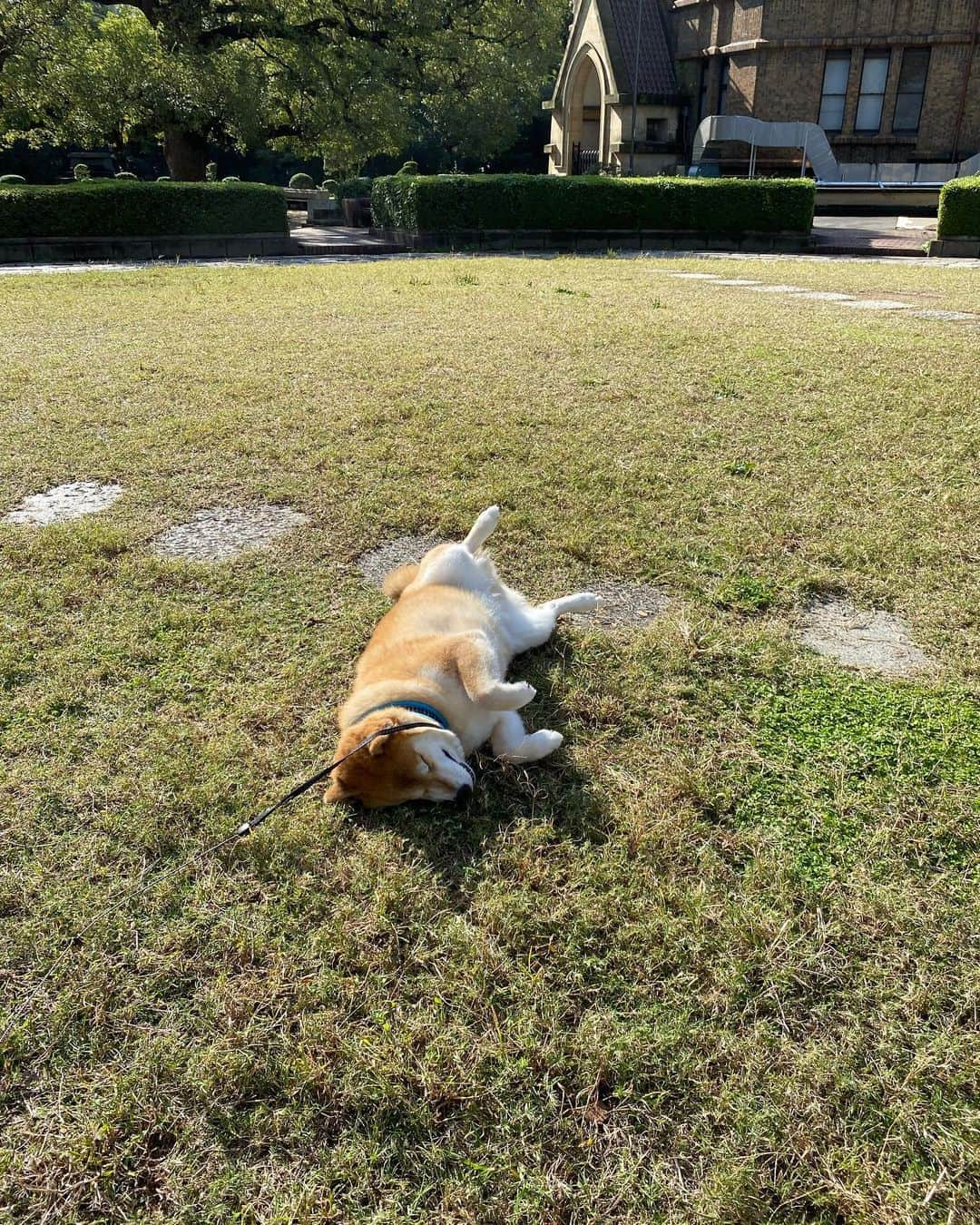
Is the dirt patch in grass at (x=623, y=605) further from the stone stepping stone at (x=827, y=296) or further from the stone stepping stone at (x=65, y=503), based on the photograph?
the stone stepping stone at (x=827, y=296)

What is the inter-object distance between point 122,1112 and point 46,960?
1.46ft

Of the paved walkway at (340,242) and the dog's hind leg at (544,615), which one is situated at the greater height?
the paved walkway at (340,242)

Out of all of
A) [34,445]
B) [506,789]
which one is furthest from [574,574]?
[34,445]

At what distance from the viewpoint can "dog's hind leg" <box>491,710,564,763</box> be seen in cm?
239

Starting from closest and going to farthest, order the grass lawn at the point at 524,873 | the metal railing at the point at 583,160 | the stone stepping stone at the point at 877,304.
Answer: the grass lawn at the point at 524,873
the stone stepping stone at the point at 877,304
the metal railing at the point at 583,160

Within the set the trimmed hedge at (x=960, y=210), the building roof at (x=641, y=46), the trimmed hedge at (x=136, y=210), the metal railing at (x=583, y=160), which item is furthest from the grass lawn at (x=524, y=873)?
the metal railing at (x=583, y=160)

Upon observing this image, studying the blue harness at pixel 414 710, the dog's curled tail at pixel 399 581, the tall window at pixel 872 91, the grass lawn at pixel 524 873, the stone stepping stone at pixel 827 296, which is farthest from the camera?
the tall window at pixel 872 91

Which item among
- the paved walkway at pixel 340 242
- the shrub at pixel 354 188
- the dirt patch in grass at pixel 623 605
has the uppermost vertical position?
the shrub at pixel 354 188

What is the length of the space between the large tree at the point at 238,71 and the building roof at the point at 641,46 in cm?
651

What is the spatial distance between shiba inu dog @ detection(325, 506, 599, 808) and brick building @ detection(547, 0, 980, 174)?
28.4 metres

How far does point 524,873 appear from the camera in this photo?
6.72 feet

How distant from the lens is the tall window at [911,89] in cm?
2525

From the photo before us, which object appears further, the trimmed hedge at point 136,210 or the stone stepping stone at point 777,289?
the trimmed hedge at point 136,210

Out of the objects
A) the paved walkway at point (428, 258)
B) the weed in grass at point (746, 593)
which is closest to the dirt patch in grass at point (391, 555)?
the weed in grass at point (746, 593)
